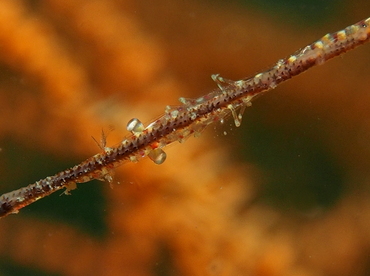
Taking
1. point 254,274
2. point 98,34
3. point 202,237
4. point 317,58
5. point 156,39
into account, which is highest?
point 98,34

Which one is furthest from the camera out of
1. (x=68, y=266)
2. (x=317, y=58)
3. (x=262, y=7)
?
(x=68, y=266)

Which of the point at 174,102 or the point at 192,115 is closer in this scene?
the point at 192,115

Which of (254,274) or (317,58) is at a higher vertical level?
(317,58)

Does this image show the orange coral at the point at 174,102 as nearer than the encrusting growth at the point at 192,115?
No

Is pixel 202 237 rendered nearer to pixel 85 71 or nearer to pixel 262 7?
pixel 85 71

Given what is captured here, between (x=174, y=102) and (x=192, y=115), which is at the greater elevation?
(x=174, y=102)

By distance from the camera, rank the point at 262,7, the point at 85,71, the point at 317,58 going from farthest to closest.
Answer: the point at 85,71 < the point at 262,7 < the point at 317,58

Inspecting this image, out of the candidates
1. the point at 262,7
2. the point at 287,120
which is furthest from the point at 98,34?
the point at 287,120

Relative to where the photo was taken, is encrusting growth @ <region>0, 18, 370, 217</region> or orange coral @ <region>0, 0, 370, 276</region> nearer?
encrusting growth @ <region>0, 18, 370, 217</region>
